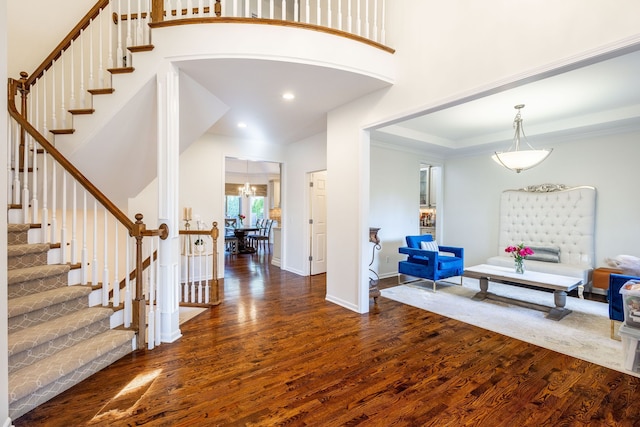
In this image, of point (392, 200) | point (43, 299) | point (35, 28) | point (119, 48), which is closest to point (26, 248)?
point (43, 299)

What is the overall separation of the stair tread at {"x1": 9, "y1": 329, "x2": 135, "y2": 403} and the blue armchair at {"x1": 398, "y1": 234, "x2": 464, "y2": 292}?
160 inches

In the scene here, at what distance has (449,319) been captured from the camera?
354cm

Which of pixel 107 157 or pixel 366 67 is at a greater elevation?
pixel 366 67

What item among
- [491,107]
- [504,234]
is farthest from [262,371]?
[504,234]

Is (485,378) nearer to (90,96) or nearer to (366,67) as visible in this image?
(366,67)

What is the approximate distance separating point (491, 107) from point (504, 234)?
2871mm

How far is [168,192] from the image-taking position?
114 inches

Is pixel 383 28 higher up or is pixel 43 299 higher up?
pixel 383 28

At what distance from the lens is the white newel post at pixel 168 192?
2850 millimetres

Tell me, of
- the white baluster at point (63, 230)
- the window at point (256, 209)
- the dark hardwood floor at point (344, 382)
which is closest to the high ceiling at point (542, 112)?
the dark hardwood floor at point (344, 382)

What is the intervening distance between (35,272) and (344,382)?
2.63m

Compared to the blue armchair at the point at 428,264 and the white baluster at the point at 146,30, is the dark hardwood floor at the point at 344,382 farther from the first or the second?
the white baluster at the point at 146,30

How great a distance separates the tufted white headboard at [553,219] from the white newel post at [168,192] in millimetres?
5898

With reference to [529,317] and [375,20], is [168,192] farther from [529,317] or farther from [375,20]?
[529,317]
